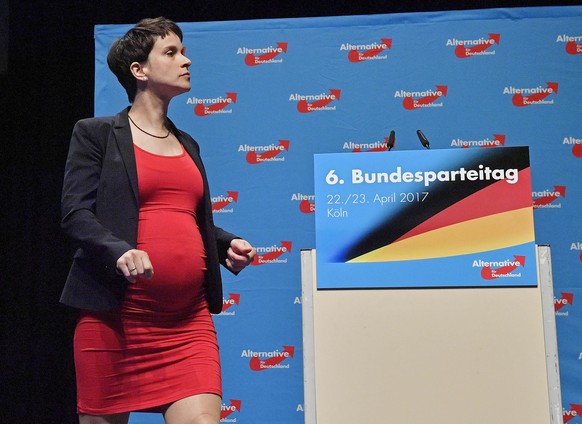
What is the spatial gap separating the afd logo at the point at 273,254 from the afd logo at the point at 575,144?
5.26 feet

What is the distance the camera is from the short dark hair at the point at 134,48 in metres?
2.16

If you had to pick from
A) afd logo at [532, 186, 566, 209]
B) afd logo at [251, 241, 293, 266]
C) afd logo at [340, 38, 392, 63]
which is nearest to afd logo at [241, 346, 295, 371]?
afd logo at [251, 241, 293, 266]

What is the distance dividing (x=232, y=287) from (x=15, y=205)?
4.70ft

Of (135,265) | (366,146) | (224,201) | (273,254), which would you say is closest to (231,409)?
(273,254)

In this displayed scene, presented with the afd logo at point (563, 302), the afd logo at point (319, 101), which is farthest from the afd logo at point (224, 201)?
the afd logo at point (563, 302)

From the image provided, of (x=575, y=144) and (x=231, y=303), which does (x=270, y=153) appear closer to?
(x=231, y=303)

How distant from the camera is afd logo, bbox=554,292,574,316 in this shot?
4.03 meters

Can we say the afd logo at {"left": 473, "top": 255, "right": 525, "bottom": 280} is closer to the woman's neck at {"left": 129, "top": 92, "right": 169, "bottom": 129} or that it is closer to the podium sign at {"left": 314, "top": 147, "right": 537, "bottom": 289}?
the podium sign at {"left": 314, "top": 147, "right": 537, "bottom": 289}

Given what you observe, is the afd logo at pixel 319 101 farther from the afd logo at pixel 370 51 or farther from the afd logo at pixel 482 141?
the afd logo at pixel 482 141

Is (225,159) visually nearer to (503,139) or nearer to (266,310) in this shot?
(266,310)

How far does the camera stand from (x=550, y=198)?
412 centimetres

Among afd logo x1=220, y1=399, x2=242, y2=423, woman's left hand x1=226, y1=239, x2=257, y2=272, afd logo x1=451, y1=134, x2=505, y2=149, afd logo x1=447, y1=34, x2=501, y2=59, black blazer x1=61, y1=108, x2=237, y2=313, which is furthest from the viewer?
afd logo x1=447, y1=34, x2=501, y2=59

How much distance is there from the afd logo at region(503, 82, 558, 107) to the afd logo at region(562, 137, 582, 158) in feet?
0.73

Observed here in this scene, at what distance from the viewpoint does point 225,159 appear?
429cm
